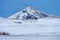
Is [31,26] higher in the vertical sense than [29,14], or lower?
lower

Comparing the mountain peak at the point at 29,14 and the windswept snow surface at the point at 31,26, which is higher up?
the mountain peak at the point at 29,14

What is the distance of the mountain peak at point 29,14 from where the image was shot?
190cm

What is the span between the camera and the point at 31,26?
1.91 meters

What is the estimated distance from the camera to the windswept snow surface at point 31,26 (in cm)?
188

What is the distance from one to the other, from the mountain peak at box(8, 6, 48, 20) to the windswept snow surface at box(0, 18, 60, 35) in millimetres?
52

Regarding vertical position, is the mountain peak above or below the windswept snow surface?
above

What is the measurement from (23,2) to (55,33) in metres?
0.59

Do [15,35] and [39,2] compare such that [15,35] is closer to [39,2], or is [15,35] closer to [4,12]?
[4,12]

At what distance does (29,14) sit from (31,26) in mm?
158

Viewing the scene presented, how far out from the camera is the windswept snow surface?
1882 millimetres

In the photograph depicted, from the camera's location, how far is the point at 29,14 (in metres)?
1.92

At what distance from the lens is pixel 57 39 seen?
184cm

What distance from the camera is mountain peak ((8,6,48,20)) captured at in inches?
75.0

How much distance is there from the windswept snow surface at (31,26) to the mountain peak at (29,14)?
52 millimetres
